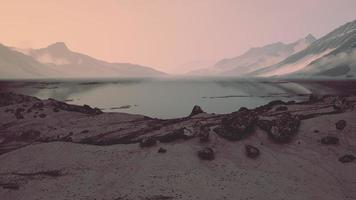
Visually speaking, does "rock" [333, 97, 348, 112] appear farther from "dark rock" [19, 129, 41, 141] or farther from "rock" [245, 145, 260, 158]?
"dark rock" [19, 129, 41, 141]

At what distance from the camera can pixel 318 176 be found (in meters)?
38.8

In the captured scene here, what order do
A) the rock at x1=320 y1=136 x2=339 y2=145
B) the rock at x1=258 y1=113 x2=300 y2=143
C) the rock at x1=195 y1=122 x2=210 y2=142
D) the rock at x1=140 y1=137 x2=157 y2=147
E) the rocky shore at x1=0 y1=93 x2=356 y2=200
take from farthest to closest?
the rock at x1=258 y1=113 x2=300 y2=143, the rock at x1=195 y1=122 x2=210 y2=142, the rock at x1=140 y1=137 x2=157 y2=147, the rock at x1=320 y1=136 x2=339 y2=145, the rocky shore at x1=0 y1=93 x2=356 y2=200

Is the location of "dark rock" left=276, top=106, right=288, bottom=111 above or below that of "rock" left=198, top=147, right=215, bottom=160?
above

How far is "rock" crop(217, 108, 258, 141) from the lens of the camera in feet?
152

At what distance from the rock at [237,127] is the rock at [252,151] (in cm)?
310

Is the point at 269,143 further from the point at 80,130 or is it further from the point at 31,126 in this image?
the point at 31,126

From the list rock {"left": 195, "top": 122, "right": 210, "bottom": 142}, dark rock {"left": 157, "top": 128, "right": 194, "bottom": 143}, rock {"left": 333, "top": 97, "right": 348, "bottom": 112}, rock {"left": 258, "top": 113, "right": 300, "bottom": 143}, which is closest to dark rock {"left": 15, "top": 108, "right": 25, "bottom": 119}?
dark rock {"left": 157, "top": 128, "right": 194, "bottom": 143}

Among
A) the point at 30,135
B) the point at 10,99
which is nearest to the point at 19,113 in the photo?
the point at 30,135

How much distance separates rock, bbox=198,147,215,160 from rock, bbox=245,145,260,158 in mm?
4107

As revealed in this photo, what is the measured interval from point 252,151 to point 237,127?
5247 millimetres

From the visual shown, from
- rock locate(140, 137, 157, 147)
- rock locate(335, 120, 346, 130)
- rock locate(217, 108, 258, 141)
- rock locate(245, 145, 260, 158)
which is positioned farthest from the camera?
rock locate(335, 120, 346, 130)

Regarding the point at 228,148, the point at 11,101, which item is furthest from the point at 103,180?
the point at 11,101

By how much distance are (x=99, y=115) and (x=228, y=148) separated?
32900 mm

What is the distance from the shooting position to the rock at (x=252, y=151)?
4222 centimetres
